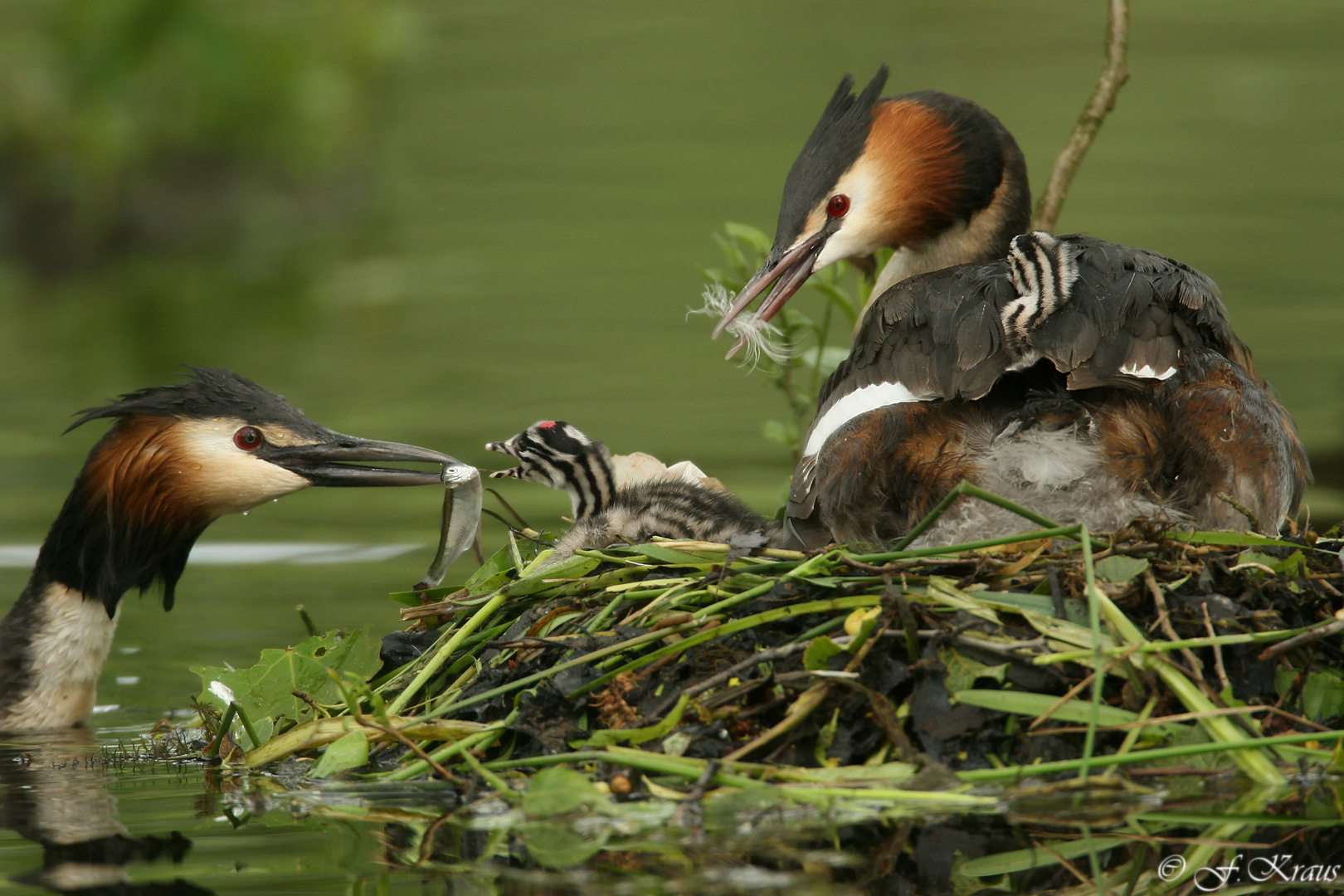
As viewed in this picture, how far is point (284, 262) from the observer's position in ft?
45.2

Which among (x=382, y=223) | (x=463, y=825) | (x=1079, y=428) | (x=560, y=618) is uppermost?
(x=382, y=223)

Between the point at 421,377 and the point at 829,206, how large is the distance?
208 inches

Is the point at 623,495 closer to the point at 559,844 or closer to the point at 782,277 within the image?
the point at 782,277

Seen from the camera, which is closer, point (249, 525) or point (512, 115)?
point (249, 525)

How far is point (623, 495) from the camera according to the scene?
181 inches

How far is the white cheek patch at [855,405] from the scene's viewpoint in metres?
3.93

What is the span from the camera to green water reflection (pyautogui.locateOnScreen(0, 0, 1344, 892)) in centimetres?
743

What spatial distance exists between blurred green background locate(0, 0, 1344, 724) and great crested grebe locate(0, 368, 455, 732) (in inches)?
11.3

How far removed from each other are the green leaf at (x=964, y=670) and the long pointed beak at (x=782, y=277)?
4.48ft

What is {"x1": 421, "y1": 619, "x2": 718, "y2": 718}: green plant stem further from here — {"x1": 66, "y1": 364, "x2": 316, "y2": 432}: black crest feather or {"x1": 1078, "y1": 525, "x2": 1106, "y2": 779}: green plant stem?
{"x1": 66, "y1": 364, "x2": 316, "y2": 432}: black crest feather

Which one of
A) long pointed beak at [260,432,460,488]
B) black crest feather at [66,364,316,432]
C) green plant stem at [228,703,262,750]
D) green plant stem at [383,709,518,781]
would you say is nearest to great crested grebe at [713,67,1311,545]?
green plant stem at [383,709,518,781]

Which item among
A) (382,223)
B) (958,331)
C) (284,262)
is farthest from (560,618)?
(382,223)

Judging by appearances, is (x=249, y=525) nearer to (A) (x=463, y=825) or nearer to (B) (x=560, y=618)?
(B) (x=560, y=618)

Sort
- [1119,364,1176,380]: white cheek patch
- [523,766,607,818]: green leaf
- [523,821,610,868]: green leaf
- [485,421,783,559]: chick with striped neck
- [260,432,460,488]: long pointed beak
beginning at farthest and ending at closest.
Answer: [260,432,460,488]: long pointed beak, [485,421,783,559]: chick with striped neck, [1119,364,1176,380]: white cheek patch, [523,766,607,818]: green leaf, [523,821,610,868]: green leaf
